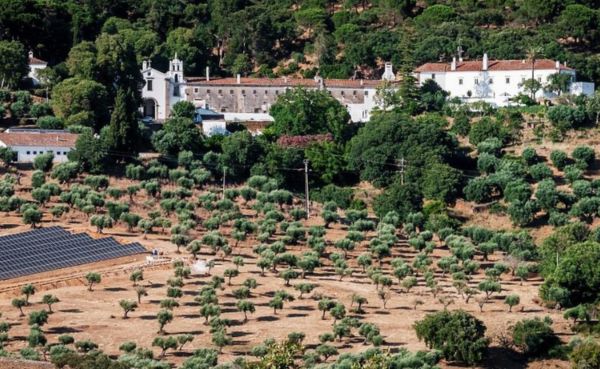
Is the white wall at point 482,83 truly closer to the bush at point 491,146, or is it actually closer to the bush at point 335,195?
the bush at point 491,146

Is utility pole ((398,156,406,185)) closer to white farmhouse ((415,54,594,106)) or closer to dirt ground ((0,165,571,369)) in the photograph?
white farmhouse ((415,54,594,106))

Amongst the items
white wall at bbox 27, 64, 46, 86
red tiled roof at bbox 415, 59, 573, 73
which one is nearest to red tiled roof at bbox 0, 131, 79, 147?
white wall at bbox 27, 64, 46, 86

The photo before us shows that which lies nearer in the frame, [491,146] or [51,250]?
[51,250]

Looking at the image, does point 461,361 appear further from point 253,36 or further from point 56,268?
point 253,36

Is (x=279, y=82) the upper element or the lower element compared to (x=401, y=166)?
upper

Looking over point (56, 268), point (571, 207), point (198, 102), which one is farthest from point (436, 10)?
point (56, 268)

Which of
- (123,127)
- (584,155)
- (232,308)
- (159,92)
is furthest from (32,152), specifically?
(584,155)

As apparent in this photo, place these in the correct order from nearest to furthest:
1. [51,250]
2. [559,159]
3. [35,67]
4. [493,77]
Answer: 1. [51,250]
2. [559,159]
3. [35,67]
4. [493,77]

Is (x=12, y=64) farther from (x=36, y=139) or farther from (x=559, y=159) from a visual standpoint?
(x=559, y=159)
